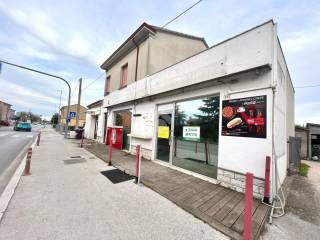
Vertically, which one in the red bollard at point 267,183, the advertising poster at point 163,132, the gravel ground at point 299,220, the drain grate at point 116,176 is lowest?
the gravel ground at point 299,220

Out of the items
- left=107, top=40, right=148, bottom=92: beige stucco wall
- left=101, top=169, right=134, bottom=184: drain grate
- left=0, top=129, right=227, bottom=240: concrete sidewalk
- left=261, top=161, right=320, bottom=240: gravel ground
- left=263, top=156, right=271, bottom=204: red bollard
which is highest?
left=107, top=40, right=148, bottom=92: beige stucco wall

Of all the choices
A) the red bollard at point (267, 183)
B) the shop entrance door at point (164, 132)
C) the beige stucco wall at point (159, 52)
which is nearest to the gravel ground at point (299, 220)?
the red bollard at point (267, 183)

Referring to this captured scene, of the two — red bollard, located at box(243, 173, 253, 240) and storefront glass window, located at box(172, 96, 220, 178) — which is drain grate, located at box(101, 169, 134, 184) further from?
red bollard, located at box(243, 173, 253, 240)

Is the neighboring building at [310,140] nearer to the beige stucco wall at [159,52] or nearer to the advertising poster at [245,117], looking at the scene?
the beige stucco wall at [159,52]

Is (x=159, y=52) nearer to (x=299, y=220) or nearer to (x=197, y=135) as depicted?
(x=197, y=135)

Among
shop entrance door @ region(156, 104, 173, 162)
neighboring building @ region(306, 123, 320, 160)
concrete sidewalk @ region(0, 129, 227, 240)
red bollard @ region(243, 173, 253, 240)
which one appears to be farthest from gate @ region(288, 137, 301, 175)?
neighboring building @ region(306, 123, 320, 160)

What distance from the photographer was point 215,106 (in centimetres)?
523

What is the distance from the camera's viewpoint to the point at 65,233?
2.52 meters

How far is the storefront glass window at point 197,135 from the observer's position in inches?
206

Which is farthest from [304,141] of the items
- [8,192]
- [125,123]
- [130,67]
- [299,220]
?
[8,192]

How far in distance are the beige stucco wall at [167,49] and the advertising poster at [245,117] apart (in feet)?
17.2

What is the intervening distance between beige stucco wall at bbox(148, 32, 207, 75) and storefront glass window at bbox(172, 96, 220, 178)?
352 cm

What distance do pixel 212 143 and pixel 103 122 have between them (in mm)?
11070

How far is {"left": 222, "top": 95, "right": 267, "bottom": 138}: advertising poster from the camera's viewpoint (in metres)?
3.96
